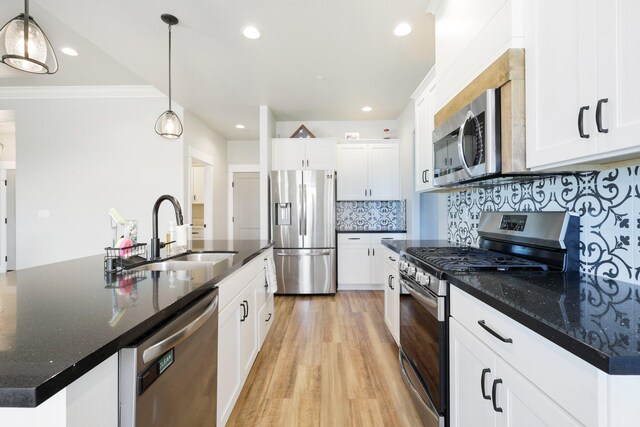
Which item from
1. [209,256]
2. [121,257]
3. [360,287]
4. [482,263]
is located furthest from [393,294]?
[360,287]

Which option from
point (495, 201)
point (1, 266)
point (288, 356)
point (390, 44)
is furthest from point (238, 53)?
point (1, 266)

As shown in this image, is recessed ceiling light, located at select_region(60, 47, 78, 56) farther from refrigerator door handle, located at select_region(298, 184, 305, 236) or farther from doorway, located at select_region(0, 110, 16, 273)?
doorway, located at select_region(0, 110, 16, 273)

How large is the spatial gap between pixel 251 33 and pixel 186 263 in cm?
191

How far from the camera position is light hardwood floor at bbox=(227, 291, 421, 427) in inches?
64.8

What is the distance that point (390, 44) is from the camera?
2559 mm

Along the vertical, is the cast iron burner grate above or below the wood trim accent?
below

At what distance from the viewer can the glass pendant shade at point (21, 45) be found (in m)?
1.45

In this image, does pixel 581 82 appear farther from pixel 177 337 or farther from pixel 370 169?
pixel 370 169

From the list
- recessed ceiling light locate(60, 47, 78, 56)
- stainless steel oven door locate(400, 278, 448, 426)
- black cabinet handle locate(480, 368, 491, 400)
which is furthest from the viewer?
recessed ceiling light locate(60, 47, 78, 56)

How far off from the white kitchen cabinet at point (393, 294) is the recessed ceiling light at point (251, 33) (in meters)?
2.12

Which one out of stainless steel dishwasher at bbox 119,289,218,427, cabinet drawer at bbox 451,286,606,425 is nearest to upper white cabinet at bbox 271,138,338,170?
stainless steel dishwasher at bbox 119,289,218,427

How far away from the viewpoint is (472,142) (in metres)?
1.46

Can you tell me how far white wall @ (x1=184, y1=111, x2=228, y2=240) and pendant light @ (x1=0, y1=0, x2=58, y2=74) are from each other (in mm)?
2600

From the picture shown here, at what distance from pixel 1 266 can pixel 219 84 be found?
558cm
